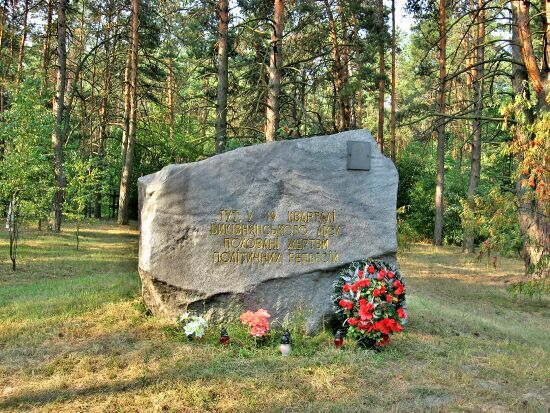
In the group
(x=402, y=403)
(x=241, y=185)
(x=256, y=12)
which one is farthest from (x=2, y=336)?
(x=256, y=12)

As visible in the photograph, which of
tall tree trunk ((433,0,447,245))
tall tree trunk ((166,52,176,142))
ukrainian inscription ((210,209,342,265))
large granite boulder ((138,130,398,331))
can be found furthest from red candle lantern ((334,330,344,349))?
tall tree trunk ((166,52,176,142))

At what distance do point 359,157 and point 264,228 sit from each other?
1565mm

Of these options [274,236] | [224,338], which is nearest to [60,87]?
[274,236]

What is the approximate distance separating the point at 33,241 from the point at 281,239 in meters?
11.2

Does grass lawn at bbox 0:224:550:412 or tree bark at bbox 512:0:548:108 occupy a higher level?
tree bark at bbox 512:0:548:108

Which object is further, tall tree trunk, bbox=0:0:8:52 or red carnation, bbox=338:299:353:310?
tall tree trunk, bbox=0:0:8:52

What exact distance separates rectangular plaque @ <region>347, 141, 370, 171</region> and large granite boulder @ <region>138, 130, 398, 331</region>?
0.07 metres

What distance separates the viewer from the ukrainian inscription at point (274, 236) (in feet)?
20.4

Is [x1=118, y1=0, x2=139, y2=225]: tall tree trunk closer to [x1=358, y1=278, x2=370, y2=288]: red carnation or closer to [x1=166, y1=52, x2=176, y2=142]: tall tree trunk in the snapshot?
[x1=166, y1=52, x2=176, y2=142]: tall tree trunk

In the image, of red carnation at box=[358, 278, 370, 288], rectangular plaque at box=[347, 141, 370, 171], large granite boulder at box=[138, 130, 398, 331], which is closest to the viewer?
red carnation at box=[358, 278, 370, 288]

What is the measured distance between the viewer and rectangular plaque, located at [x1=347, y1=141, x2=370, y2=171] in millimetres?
6480

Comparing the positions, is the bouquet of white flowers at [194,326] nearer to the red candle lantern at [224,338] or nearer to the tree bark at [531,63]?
the red candle lantern at [224,338]

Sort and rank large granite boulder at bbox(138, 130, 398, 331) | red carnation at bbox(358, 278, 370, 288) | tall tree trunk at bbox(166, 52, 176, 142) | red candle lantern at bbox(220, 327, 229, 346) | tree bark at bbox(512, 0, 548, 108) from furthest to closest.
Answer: tall tree trunk at bbox(166, 52, 176, 142) < tree bark at bbox(512, 0, 548, 108) < large granite boulder at bbox(138, 130, 398, 331) < red carnation at bbox(358, 278, 370, 288) < red candle lantern at bbox(220, 327, 229, 346)

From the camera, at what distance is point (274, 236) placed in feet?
20.7
